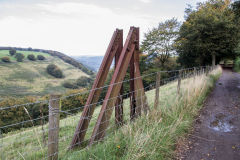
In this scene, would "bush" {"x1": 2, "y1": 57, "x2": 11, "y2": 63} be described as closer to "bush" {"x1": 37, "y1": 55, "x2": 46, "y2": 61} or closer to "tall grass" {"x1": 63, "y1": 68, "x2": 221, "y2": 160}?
"bush" {"x1": 37, "y1": 55, "x2": 46, "y2": 61}

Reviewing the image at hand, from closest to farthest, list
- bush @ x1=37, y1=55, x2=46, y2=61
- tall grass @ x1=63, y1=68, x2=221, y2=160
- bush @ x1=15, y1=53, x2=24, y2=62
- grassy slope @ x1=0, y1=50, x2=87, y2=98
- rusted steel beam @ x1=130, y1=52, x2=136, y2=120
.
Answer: tall grass @ x1=63, y1=68, x2=221, y2=160 → rusted steel beam @ x1=130, y1=52, x2=136, y2=120 → grassy slope @ x1=0, y1=50, x2=87, y2=98 → bush @ x1=15, y1=53, x2=24, y2=62 → bush @ x1=37, y1=55, x2=46, y2=61

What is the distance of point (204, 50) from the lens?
20703mm

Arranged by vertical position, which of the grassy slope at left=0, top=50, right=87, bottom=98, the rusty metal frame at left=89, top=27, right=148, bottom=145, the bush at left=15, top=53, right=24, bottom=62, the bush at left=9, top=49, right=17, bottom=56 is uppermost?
the bush at left=9, top=49, right=17, bottom=56

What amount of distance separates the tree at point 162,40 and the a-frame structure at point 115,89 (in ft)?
105

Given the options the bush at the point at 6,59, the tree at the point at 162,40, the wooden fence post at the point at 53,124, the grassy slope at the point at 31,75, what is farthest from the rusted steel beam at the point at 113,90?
the bush at the point at 6,59

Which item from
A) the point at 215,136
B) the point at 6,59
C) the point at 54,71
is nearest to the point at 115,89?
the point at 215,136

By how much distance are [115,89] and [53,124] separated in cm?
149

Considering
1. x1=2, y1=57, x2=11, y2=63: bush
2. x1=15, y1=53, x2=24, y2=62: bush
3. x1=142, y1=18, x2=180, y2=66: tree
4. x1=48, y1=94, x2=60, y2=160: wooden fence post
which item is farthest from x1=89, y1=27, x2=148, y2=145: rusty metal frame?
x1=15, y1=53, x2=24, y2=62: bush

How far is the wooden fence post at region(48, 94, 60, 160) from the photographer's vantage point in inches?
94.2

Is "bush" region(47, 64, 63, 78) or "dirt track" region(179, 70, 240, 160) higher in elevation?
"dirt track" region(179, 70, 240, 160)

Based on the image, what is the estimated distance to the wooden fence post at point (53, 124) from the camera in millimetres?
2393

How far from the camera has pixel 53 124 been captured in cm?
245

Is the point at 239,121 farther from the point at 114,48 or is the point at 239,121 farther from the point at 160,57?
the point at 160,57

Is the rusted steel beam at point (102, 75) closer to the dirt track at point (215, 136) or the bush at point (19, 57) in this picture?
the dirt track at point (215, 136)
